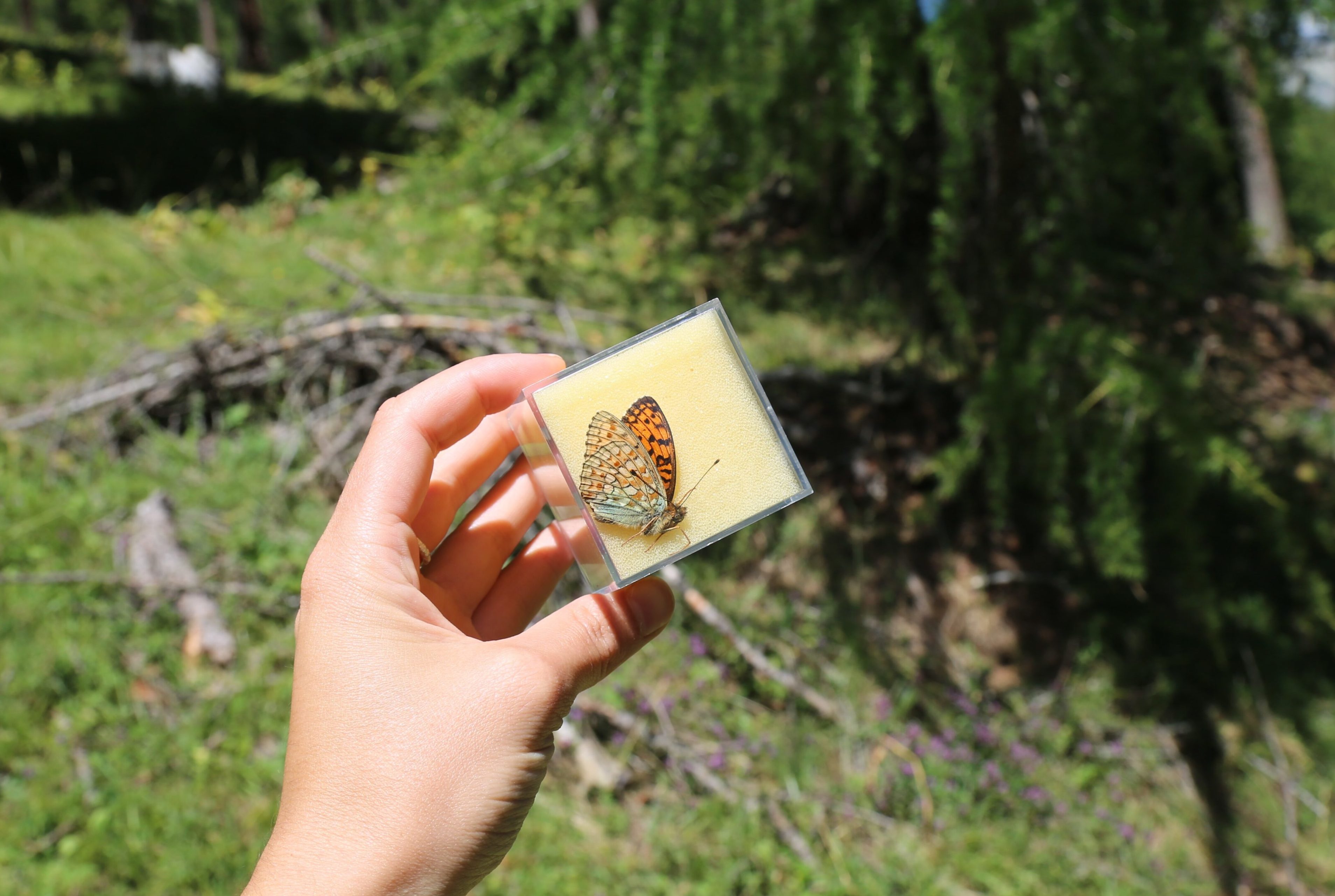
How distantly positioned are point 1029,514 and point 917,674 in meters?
0.93

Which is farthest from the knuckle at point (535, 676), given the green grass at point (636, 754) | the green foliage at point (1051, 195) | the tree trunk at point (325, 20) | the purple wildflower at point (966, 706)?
the tree trunk at point (325, 20)

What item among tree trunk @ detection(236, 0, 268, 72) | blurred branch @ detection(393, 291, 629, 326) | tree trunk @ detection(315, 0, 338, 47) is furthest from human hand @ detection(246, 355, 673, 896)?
tree trunk @ detection(315, 0, 338, 47)

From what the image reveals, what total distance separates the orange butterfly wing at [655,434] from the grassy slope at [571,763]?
5.65ft

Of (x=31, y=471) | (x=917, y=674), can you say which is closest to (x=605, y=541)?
(x=917, y=674)

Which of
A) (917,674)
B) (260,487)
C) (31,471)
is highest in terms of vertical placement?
(31,471)

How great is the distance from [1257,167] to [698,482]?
4.85 meters

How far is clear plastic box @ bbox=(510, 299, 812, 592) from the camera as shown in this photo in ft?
4.13

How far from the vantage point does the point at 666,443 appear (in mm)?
1265

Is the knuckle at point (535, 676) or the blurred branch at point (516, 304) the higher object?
the blurred branch at point (516, 304)

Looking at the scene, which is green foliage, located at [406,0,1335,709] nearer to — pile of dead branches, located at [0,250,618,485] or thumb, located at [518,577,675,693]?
pile of dead branches, located at [0,250,618,485]

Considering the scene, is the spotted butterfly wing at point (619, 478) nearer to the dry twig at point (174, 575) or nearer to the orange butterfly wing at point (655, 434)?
the orange butterfly wing at point (655, 434)

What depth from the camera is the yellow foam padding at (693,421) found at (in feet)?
4.19

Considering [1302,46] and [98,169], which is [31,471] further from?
[1302,46]

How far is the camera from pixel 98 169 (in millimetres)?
5941
